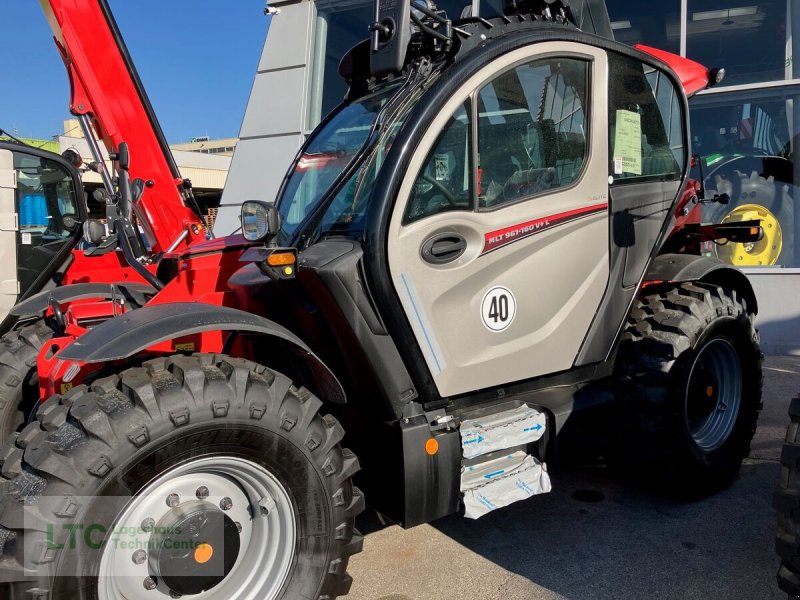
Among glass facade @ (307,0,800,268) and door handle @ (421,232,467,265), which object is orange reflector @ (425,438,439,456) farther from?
glass facade @ (307,0,800,268)

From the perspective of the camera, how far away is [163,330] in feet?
7.29

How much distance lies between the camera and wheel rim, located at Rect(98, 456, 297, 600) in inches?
84.5

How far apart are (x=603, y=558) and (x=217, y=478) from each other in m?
1.94

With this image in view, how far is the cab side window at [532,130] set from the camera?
9.17 ft

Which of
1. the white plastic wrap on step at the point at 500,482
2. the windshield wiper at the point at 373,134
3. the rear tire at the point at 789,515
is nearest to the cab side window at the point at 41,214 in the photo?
the windshield wiper at the point at 373,134

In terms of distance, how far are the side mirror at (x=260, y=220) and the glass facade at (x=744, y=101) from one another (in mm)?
6908

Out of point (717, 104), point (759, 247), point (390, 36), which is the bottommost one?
point (759, 247)

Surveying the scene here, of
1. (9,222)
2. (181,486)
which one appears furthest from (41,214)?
(181,486)

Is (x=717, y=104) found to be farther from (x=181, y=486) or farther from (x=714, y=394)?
(x=181, y=486)

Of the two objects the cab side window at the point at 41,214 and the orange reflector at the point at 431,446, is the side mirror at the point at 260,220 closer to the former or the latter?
the orange reflector at the point at 431,446

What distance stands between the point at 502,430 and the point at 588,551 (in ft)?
2.90

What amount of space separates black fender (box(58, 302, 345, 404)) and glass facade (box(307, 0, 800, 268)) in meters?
7.11

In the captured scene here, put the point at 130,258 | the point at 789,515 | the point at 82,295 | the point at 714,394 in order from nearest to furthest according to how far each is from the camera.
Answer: the point at 789,515 → the point at 714,394 → the point at 82,295 → the point at 130,258

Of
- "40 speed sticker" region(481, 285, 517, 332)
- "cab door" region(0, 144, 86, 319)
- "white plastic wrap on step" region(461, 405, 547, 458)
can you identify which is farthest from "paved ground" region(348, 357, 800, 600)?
"cab door" region(0, 144, 86, 319)
